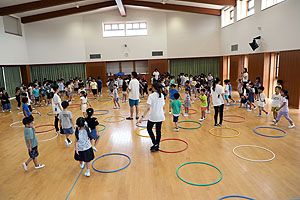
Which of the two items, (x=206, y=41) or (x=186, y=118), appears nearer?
(x=186, y=118)

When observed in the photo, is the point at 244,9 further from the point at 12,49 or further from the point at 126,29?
the point at 12,49

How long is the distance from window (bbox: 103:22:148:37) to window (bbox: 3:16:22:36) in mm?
7779

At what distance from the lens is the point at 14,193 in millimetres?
4305

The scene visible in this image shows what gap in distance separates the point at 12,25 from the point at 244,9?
18980 millimetres

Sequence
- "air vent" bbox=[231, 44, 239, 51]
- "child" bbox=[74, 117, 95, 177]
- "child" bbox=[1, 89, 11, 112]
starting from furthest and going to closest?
1. "air vent" bbox=[231, 44, 239, 51]
2. "child" bbox=[1, 89, 11, 112]
3. "child" bbox=[74, 117, 95, 177]

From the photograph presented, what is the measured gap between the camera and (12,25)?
1797 cm

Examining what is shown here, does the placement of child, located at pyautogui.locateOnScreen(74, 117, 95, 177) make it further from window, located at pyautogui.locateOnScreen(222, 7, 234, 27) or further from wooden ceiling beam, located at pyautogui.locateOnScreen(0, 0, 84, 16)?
window, located at pyautogui.locateOnScreen(222, 7, 234, 27)

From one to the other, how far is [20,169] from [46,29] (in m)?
19.4

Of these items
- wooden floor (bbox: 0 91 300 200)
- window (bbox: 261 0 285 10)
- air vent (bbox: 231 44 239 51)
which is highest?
window (bbox: 261 0 285 10)

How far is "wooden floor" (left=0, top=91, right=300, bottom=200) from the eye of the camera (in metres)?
4.14

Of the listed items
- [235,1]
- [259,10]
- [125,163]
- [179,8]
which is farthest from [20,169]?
[179,8]

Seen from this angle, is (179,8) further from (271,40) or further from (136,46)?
(271,40)

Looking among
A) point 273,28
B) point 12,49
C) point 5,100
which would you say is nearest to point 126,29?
point 12,49

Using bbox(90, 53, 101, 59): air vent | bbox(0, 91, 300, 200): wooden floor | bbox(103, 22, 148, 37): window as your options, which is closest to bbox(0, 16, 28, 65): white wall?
bbox(90, 53, 101, 59): air vent
